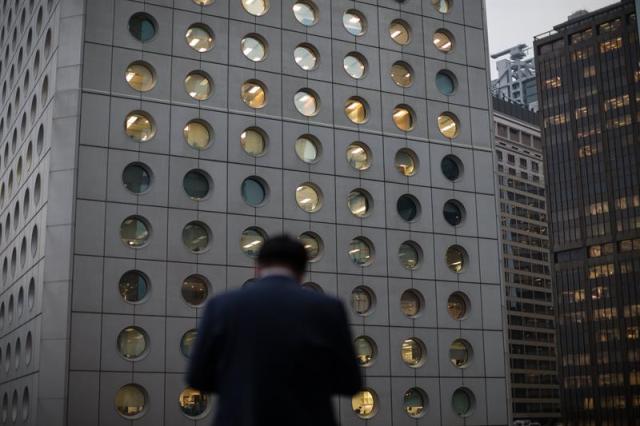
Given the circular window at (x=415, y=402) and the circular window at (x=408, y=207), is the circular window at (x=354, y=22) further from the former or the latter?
A: the circular window at (x=415, y=402)

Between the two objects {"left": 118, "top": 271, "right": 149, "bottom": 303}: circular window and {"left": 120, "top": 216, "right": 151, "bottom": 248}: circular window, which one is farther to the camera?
{"left": 120, "top": 216, "right": 151, "bottom": 248}: circular window

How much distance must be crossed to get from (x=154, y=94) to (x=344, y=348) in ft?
108

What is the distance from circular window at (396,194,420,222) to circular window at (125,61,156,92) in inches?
453

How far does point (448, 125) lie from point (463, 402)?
12263mm

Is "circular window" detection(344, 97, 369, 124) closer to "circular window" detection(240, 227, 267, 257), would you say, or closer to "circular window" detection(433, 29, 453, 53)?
"circular window" detection(433, 29, 453, 53)

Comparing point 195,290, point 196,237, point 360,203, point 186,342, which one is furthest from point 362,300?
point 186,342

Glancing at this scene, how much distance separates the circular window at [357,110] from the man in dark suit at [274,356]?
3604 cm

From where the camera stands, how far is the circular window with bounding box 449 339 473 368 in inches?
1558

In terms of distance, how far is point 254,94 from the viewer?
38281mm

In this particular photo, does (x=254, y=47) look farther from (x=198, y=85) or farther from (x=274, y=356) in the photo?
(x=274, y=356)

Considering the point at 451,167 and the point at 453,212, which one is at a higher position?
the point at 451,167

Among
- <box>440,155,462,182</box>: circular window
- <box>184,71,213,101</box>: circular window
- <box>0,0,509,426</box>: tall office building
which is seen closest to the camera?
<box>0,0,509,426</box>: tall office building

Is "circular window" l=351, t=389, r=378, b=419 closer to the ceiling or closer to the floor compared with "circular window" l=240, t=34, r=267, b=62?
closer to the floor

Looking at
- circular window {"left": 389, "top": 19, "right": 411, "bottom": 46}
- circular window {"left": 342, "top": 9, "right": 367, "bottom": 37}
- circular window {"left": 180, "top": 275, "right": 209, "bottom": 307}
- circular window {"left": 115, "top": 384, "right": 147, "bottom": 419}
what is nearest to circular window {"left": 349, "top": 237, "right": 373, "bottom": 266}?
circular window {"left": 180, "top": 275, "right": 209, "bottom": 307}
